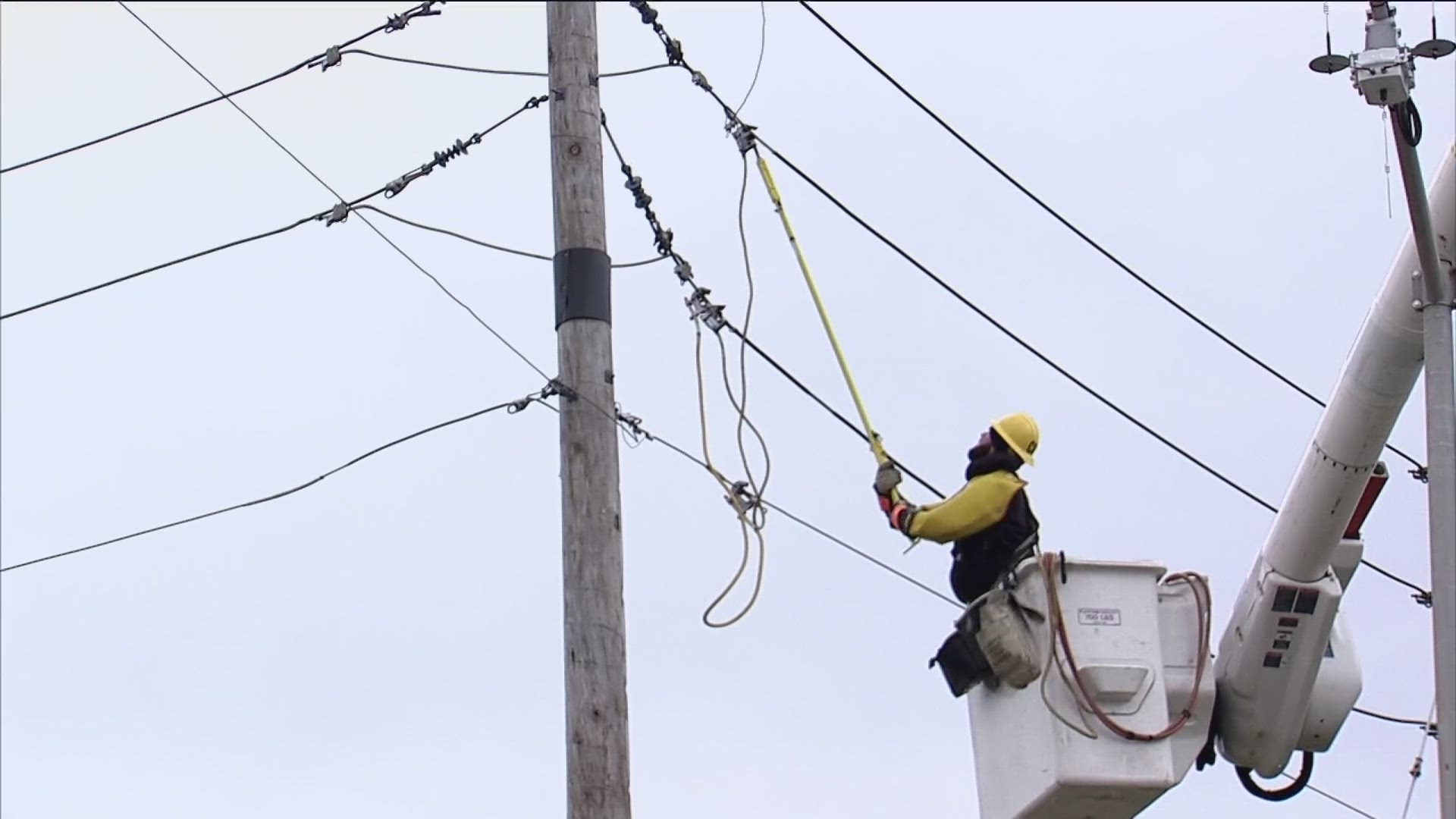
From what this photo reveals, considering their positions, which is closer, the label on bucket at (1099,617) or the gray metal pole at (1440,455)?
the gray metal pole at (1440,455)

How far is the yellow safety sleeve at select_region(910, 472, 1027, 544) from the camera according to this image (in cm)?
1071

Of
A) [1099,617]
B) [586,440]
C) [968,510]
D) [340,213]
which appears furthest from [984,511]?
[340,213]

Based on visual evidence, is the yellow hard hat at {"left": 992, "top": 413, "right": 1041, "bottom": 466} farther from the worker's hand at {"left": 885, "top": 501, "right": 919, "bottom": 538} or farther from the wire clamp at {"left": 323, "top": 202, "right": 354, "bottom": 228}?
the wire clamp at {"left": 323, "top": 202, "right": 354, "bottom": 228}

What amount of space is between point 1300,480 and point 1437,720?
173cm

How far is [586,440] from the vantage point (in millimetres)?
11398

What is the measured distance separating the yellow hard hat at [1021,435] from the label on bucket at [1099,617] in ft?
2.14

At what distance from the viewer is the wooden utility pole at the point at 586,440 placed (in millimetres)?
10898

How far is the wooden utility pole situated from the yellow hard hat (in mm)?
1712

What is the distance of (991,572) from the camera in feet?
36.1

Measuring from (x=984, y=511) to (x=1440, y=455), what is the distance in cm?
185

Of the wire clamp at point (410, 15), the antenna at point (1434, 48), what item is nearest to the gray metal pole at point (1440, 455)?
the antenna at point (1434, 48)

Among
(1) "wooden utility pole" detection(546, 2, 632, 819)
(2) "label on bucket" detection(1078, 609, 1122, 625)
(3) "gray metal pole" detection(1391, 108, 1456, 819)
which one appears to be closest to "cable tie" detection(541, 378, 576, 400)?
(1) "wooden utility pole" detection(546, 2, 632, 819)

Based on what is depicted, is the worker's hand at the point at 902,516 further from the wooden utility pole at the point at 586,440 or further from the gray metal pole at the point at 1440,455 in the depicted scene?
the gray metal pole at the point at 1440,455

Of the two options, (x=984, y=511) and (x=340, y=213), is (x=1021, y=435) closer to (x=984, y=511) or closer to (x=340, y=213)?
(x=984, y=511)
